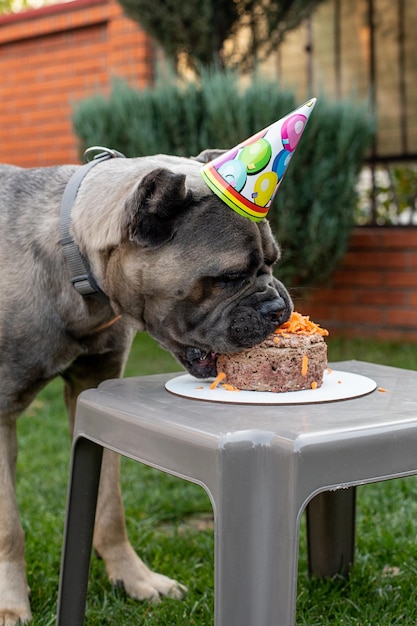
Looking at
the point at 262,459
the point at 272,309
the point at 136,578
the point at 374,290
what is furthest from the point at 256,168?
the point at 374,290

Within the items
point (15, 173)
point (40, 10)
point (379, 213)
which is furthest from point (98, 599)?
point (40, 10)

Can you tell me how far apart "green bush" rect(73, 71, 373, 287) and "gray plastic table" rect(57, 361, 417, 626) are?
4.32m

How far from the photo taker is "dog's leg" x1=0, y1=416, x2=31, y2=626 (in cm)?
271

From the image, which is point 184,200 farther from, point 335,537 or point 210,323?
point 335,537

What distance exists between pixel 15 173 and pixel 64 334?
71 centimetres

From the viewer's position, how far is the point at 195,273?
2.50 metres

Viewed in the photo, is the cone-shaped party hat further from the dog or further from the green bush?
the green bush

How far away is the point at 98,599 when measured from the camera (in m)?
2.90

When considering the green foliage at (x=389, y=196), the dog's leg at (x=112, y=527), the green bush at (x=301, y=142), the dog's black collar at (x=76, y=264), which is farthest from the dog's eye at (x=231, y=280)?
the green foliage at (x=389, y=196)

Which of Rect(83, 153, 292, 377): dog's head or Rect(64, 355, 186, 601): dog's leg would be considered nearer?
Rect(83, 153, 292, 377): dog's head

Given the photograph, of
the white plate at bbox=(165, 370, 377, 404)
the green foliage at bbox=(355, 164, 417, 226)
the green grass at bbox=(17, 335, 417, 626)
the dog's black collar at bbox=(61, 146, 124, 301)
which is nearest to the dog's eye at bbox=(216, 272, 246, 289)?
the white plate at bbox=(165, 370, 377, 404)

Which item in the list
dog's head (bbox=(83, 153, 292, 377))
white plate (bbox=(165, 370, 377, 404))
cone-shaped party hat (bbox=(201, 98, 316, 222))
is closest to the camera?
white plate (bbox=(165, 370, 377, 404))

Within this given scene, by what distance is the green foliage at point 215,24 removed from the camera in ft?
21.7

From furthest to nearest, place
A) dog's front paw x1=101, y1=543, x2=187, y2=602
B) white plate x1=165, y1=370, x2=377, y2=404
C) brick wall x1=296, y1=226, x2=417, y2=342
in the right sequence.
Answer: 1. brick wall x1=296, y1=226, x2=417, y2=342
2. dog's front paw x1=101, y1=543, x2=187, y2=602
3. white plate x1=165, y1=370, x2=377, y2=404
